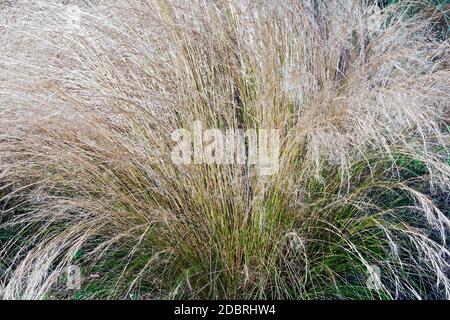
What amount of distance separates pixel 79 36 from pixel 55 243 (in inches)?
32.2

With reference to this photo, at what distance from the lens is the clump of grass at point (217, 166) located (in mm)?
2012

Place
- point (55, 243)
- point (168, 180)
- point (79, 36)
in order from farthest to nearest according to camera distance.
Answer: point (79, 36), point (168, 180), point (55, 243)

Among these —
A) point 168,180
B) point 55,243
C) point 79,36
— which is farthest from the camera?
point 79,36

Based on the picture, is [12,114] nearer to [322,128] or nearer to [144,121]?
[144,121]

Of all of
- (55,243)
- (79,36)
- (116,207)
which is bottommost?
(55,243)

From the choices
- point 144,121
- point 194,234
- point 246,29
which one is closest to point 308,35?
point 246,29

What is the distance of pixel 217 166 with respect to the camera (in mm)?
2049

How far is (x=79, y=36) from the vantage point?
2305 mm

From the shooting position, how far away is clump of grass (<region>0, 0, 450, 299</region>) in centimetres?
201

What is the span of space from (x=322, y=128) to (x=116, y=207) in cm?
75
